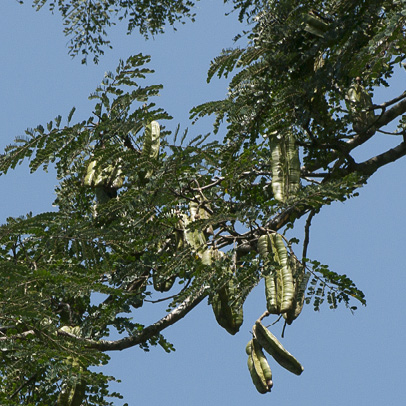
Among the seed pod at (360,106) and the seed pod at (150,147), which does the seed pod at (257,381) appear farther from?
the seed pod at (360,106)

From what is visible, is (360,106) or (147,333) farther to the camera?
(360,106)

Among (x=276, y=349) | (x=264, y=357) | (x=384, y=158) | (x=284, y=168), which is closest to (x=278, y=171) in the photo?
(x=284, y=168)

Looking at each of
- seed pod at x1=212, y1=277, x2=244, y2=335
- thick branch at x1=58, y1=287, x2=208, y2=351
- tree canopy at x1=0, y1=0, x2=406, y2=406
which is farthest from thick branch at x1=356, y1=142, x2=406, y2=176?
seed pod at x1=212, y1=277, x2=244, y2=335

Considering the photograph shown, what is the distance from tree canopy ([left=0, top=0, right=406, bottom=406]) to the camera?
469 cm

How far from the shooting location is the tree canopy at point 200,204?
4691mm

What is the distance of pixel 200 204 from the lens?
5.46 metres

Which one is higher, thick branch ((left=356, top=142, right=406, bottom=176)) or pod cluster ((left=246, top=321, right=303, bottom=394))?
thick branch ((left=356, top=142, right=406, bottom=176))

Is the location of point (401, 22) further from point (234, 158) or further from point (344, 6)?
point (234, 158)

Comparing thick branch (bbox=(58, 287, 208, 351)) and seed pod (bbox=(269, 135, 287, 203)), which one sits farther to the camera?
thick branch (bbox=(58, 287, 208, 351))

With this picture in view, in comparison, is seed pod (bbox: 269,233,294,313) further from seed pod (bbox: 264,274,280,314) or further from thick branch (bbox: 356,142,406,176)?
thick branch (bbox: 356,142,406,176)

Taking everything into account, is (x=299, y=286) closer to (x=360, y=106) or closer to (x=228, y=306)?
(x=228, y=306)

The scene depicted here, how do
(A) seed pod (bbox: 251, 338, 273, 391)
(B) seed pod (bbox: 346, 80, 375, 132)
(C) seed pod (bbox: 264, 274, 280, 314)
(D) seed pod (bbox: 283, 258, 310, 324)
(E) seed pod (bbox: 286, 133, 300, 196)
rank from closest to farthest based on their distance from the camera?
(C) seed pod (bbox: 264, 274, 280, 314) → (D) seed pod (bbox: 283, 258, 310, 324) → (E) seed pod (bbox: 286, 133, 300, 196) → (A) seed pod (bbox: 251, 338, 273, 391) → (B) seed pod (bbox: 346, 80, 375, 132)

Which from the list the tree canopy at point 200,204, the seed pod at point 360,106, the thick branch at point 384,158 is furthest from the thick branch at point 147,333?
the seed pod at point 360,106

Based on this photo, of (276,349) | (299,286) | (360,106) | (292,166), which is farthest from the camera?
(360,106)
